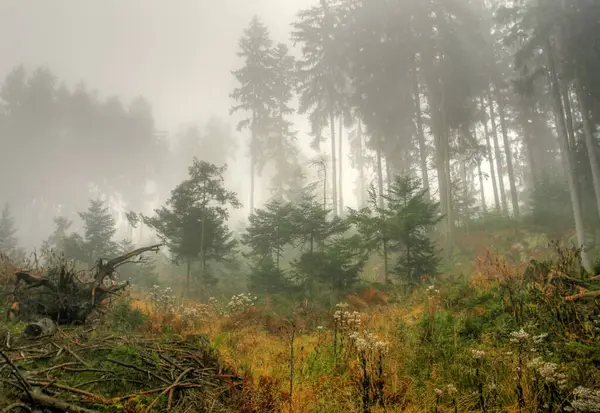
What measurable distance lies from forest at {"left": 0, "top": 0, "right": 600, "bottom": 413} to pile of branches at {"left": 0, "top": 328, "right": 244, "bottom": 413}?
0.10ft

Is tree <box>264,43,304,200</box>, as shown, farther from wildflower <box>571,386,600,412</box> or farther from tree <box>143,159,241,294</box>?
wildflower <box>571,386,600,412</box>

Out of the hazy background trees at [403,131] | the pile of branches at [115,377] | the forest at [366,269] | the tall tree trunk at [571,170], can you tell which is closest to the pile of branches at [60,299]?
the forest at [366,269]

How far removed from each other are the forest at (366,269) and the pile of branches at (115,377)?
0.03m

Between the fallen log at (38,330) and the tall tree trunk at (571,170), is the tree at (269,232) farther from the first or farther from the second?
the tall tree trunk at (571,170)

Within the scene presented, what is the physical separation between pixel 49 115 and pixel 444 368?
7988 cm

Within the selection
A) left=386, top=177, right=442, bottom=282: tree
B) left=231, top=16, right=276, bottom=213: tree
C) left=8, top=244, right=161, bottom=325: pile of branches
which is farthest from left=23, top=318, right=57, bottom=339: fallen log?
left=231, top=16, right=276, bottom=213: tree

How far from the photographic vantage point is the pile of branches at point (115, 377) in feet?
10.5

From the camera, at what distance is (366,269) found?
19.6 m

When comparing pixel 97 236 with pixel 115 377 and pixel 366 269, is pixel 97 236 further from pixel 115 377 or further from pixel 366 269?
pixel 115 377

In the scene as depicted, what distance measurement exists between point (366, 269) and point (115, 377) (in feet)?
56.1

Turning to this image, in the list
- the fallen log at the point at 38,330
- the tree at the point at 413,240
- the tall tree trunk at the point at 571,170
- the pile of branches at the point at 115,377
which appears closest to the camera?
the pile of branches at the point at 115,377

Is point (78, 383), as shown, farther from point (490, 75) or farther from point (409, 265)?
point (490, 75)

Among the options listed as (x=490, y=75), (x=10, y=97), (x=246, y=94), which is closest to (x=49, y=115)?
(x=10, y=97)

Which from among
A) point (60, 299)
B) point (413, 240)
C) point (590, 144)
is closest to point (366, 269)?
point (413, 240)
